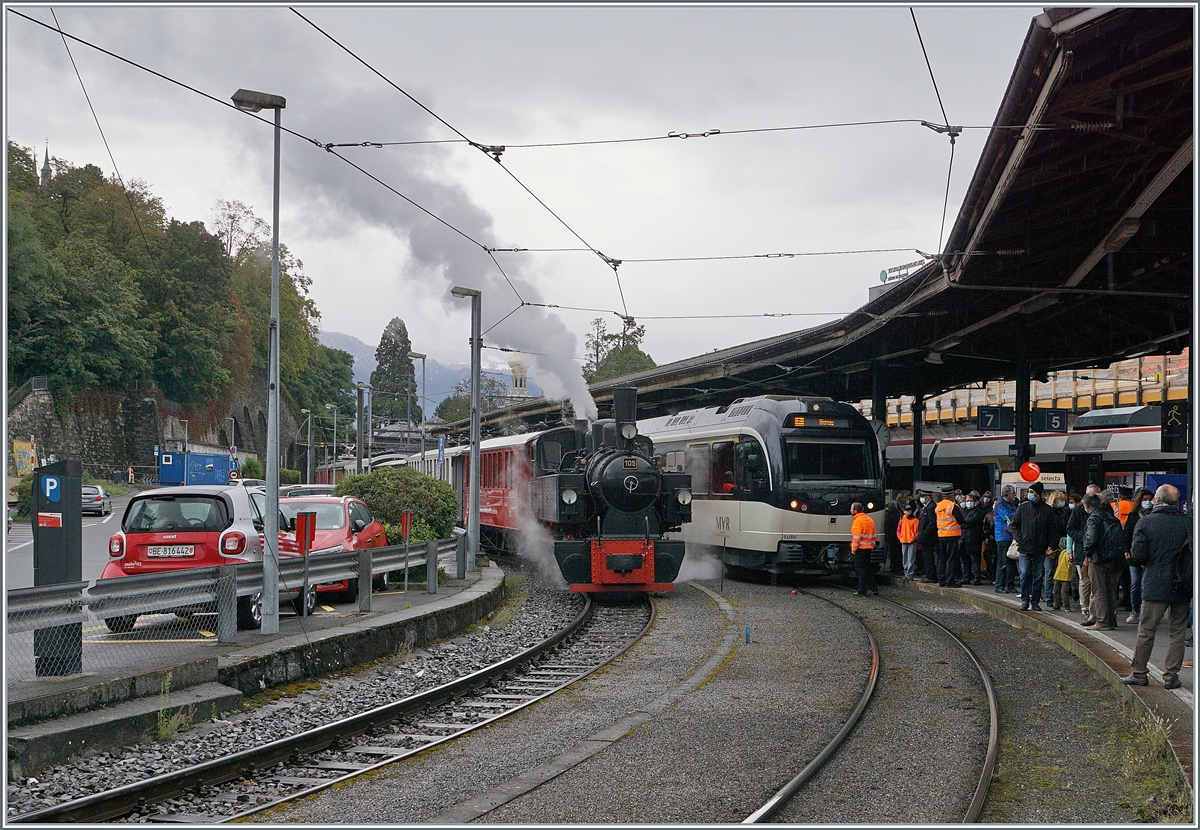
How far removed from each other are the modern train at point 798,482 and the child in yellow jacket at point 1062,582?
3708 millimetres

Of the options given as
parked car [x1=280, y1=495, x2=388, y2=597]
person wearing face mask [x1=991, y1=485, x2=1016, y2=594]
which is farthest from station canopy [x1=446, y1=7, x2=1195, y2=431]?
parked car [x1=280, y1=495, x2=388, y2=597]

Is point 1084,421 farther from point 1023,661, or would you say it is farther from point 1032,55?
point 1032,55

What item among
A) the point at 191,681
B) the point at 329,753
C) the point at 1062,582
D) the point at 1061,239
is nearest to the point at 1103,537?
the point at 1062,582

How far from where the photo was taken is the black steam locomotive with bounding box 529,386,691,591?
55.8 feet

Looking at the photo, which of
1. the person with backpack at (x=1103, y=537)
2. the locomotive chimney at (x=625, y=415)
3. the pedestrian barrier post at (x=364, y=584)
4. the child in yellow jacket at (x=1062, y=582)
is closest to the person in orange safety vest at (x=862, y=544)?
the child in yellow jacket at (x=1062, y=582)

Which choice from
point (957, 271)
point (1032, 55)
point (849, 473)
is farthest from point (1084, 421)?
point (1032, 55)

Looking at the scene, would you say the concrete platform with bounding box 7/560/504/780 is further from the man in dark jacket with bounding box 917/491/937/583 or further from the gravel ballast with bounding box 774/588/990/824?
the man in dark jacket with bounding box 917/491/937/583

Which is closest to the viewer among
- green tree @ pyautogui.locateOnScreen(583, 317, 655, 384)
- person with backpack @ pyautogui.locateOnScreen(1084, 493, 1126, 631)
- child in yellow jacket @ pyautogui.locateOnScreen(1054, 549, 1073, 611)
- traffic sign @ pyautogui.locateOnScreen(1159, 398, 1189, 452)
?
person with backpack @ pyautogui.locateOnScreen(1084, 493, 1126, 631)

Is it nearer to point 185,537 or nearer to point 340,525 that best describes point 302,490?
point 340,525

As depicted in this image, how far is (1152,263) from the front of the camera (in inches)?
607

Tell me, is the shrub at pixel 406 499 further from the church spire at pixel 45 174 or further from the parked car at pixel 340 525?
the church spire at pixel 45 174

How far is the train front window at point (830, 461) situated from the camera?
61.3ft

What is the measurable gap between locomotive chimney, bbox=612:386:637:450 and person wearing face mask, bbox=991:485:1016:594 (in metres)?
5.73

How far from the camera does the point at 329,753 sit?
7.74 m
